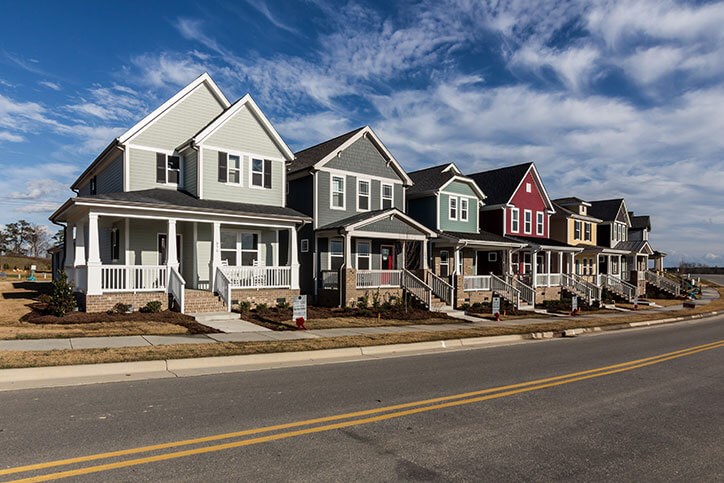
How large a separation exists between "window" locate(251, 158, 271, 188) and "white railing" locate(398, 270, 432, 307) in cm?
809

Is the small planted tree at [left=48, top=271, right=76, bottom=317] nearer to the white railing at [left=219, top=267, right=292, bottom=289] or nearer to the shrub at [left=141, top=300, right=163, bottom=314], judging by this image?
the shrub at [left=141, top=300, right=163, bottom=314]

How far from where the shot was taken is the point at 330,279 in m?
24.2

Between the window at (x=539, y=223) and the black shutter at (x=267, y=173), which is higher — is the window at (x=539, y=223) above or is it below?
below

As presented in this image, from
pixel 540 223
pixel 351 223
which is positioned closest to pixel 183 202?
pixel 351 223

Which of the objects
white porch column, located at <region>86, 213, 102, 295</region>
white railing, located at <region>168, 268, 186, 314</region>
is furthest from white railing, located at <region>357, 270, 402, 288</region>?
white porch column, located at <region>86, 213, 102, 295</region>

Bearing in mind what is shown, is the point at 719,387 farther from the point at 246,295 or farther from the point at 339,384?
the point at 246,295

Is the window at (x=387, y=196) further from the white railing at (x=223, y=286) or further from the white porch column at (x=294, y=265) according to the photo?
the white railing at (x=223, y=286)

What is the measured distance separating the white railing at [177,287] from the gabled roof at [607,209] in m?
42.2

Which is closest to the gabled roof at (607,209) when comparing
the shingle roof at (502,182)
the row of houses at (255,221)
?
the shingle roof at (502,182)

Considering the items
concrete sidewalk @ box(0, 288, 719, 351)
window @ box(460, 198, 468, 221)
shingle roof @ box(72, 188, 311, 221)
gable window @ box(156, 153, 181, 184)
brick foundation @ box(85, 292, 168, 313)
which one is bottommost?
concrete sidewalk @ box(0, 288, 719, 351)

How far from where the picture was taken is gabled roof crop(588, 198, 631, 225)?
4778 centimetres

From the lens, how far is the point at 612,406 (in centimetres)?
768

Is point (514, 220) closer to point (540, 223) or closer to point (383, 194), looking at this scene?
point (540, 223)

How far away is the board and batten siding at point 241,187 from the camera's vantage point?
21.4m
